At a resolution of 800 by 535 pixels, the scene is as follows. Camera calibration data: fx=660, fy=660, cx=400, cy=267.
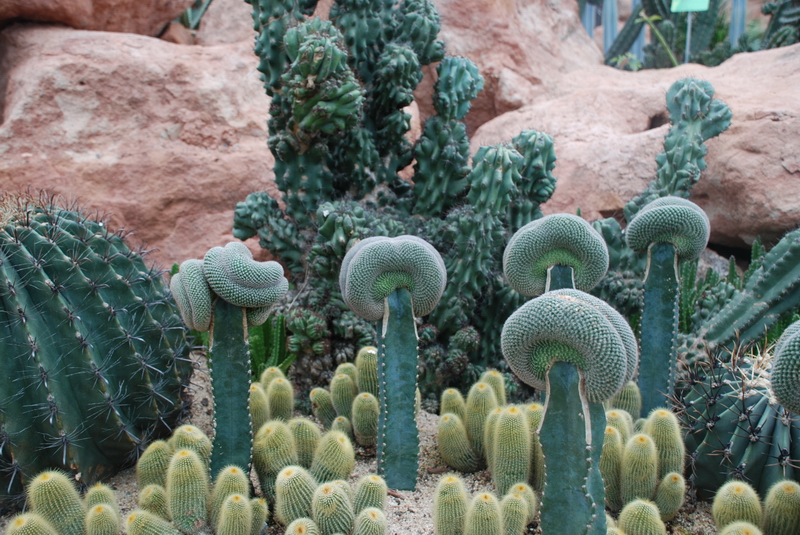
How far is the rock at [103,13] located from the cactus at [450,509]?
475 centimetres

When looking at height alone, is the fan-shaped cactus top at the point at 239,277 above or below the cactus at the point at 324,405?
above

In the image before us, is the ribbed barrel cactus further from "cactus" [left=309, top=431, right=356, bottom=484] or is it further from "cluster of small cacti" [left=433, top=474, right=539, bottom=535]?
"cluster of small cacti" [left=433, top=474, right=539, bottom=535]

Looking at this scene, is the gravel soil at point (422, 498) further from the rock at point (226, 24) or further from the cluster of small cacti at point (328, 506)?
the rock at point (226, 24)

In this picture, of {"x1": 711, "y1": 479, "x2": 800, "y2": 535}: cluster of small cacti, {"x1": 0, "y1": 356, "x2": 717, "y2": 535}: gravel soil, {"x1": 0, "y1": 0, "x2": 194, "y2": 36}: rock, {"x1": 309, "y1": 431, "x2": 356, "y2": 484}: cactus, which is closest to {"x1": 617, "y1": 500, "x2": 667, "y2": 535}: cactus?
{"x1": 711, "y1": 479, "x2": 800, "y2": 535}: cluster of small cacti

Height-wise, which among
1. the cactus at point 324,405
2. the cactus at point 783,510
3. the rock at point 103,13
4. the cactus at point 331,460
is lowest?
the cactus at point 324,405

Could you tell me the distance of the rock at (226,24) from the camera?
607 cm

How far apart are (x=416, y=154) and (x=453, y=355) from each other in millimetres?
1202

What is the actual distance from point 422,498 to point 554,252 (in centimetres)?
105

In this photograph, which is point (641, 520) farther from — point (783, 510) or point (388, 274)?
point (388, 274)

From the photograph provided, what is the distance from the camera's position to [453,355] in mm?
3438

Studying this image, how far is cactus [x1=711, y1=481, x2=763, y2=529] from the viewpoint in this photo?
2.07 m

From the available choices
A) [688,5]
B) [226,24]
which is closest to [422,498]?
[226,24]

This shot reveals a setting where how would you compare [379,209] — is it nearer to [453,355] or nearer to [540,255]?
[453,355]

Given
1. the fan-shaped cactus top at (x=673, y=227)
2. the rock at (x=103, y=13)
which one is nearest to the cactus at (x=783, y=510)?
the fan-shaped cactus top at (x=673, y=227)
